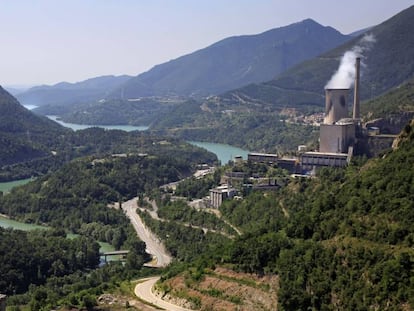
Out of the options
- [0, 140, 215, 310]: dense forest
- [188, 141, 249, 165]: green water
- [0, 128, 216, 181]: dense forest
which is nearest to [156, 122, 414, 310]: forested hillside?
[0, 140, 215, 310]: dense forest

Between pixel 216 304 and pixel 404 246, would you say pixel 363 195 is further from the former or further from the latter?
pixel 216 304

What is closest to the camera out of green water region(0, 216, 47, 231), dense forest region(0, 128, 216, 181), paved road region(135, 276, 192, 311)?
paved road region(135, 276, 192, 311)

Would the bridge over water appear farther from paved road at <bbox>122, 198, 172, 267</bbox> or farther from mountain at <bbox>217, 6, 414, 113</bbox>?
mountain at <bbox>217, 6, 414, 113</bbox>

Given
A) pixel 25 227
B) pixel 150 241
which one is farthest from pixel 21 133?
pixel 150 241

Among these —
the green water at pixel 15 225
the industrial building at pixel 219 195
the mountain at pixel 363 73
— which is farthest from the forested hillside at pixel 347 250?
the mountain at pixel 363 73

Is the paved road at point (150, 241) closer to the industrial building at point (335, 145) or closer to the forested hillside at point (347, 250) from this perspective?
the forested hillside at point (347, 250)
